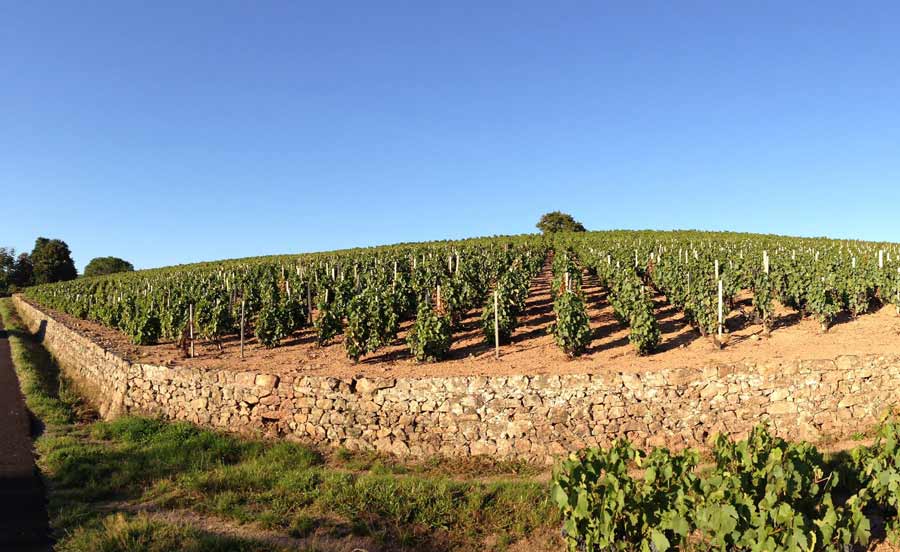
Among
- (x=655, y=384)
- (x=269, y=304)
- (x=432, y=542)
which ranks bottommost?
(x=432, y=542)

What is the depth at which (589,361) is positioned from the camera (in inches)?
524

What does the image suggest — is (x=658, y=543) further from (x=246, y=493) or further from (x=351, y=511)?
(x=246, y=493)

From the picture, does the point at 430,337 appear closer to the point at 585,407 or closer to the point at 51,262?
the point at 585,407

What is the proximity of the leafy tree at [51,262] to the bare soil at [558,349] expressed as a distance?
7446 centimetres

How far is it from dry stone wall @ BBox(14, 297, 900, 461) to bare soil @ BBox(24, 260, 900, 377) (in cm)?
89

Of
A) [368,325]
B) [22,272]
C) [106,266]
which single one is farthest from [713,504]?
→ [106,266]

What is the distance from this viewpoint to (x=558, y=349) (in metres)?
14.9

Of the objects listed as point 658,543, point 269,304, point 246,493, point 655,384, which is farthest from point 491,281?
point 658,543

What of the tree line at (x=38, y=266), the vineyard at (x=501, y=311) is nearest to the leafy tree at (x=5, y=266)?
the tree line at (x=38, y=266)

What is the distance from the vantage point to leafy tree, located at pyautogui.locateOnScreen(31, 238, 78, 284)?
258 feet

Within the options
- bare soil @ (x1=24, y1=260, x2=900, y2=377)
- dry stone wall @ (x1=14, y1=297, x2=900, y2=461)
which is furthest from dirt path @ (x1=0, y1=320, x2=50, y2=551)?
dry stone wall @ (x1=14, y1=297, x2=900, y2=461)

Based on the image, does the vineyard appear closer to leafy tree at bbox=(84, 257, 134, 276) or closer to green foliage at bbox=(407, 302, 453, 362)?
green foliage at bbox=(407, 302, 453, 362)

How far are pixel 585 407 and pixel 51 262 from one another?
93238 mm

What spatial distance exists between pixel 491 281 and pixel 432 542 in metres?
17.7
